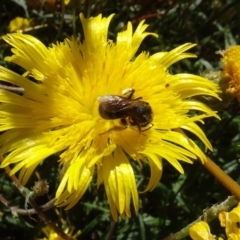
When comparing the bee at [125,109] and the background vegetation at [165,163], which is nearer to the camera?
the bee at [125,109]

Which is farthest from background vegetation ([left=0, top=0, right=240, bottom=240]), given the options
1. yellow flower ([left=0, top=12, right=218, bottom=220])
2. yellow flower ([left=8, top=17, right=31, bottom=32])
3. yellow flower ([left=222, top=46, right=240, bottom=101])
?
yellow flower ([left=0, top=12, right=218, bottom=220])

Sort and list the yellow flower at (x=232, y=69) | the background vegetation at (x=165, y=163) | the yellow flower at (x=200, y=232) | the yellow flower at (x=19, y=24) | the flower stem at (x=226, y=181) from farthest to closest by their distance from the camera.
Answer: the yellow flower at (x=19, y=24), the background vegetation at (x=165, y=163), the yellow flower at (x=232, y=69), the flower stem at (x=226, y=181), the yellow flower at (x=200, y=232)

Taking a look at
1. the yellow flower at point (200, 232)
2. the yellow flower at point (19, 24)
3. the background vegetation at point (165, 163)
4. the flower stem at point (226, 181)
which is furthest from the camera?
the yellow flower at point (19, 24)

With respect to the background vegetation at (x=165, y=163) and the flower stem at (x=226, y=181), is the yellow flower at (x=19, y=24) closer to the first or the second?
the background vegetation at (x=165, y=163)

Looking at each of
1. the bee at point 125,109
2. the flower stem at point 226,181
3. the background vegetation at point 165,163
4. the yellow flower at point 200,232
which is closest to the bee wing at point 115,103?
the bee at point 125,109

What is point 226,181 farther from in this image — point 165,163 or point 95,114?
point 165,163

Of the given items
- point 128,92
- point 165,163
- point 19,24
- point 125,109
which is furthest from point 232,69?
point 19,24

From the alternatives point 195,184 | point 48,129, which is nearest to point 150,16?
point 195,184

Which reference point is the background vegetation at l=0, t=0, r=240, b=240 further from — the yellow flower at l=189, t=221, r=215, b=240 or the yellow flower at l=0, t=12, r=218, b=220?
the yellow flower at l=189, t=221, r=215, b=240
